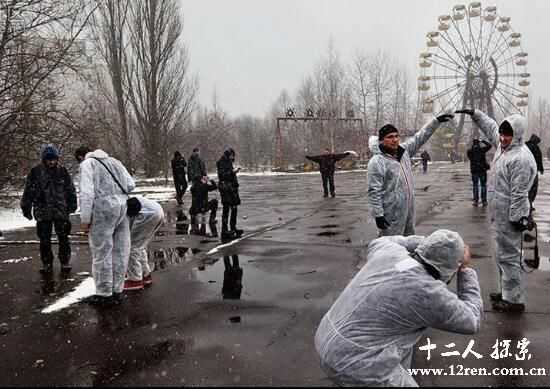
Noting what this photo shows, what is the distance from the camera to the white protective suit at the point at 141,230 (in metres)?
5.41

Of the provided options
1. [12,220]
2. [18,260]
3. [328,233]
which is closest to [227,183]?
[328,233]

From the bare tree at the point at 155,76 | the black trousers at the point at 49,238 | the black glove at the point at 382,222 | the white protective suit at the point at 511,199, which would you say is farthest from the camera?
the bare tree at the point at 155,76

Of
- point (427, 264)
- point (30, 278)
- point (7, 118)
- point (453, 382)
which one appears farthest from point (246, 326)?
point (7, 118)

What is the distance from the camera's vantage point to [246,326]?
4.24 m

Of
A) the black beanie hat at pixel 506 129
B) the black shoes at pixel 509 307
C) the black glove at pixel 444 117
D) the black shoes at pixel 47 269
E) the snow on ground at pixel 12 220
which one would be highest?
the black glove at pixel 444 117

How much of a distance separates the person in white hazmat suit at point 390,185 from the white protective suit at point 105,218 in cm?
266

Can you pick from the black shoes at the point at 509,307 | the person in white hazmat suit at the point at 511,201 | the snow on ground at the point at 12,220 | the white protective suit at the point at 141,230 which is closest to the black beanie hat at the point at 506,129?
the person in white hazmat suit at the point at 511,201

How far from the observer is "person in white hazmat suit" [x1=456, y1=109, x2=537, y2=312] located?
4.22 metres

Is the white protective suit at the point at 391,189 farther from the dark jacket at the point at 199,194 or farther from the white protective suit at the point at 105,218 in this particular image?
the dark jacket at the point at 199,194

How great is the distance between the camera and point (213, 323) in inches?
172

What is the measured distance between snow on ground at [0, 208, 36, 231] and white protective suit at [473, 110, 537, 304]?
35.4 ft

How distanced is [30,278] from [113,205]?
243 centimetres

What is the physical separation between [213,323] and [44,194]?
377 centimetres

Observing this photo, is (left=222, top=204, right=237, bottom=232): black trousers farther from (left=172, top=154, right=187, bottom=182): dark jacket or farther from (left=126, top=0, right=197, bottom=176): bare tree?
(left=126, top=0, right=197, bottom=176): bare tree
